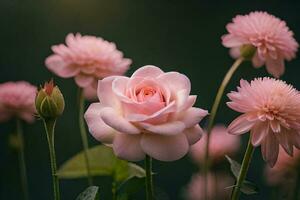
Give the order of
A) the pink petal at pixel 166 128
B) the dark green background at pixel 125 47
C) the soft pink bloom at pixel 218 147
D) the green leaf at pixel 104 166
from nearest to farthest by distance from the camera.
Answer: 1. the pink petal at pixel 166 128
2. the green leaf at pixel 104 166
3. the soft pink bloom at pixel 218 147
4. the dark green background at pixel 125 47

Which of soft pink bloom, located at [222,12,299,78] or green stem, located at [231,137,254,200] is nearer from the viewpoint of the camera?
green stem, located at [231,137,254,200]

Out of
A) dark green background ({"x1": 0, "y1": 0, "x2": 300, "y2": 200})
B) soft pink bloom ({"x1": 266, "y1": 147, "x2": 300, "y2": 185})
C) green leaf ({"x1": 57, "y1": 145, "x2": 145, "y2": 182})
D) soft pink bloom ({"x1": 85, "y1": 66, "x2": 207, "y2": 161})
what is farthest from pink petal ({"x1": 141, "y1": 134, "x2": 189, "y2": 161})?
dark green background ({"x1": 0, "y1": 0, "x2": 300, "y2": 200})

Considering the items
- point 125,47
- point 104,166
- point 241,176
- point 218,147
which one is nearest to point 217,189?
point 218,147

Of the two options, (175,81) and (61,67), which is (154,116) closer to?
(175,81)

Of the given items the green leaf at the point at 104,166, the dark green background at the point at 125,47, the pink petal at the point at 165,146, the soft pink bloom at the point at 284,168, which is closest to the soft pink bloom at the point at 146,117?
the pink petal at the point at 165,146

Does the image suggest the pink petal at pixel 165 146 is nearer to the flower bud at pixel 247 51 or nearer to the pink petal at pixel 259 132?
the pink petal at pixel 259 132

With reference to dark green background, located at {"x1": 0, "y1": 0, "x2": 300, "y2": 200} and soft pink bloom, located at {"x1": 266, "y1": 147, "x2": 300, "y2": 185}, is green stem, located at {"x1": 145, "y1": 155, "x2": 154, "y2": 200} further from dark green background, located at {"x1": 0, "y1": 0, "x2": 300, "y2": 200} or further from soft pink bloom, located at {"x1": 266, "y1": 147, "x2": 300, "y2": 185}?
dark green background, located at {"x1": 0, "y1": 0, "x2": 300, "y2": 200}
